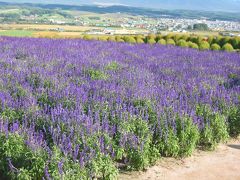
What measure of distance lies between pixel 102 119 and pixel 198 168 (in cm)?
191

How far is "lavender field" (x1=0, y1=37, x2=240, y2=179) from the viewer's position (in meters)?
5.93

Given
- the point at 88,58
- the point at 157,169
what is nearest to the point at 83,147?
the point at 157,169

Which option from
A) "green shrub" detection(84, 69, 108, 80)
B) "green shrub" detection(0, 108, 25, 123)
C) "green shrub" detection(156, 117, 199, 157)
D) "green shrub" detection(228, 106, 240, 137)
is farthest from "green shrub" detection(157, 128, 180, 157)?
"green shrub" detection(84, 69, 108, 80)

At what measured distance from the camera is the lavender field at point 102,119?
19.5ft

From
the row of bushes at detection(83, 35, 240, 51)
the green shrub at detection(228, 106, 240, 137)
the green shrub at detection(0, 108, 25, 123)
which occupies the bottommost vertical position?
the row of bushes at detection(83, 35, 240, 51)

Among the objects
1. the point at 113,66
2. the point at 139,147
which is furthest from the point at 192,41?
the point at 139,147

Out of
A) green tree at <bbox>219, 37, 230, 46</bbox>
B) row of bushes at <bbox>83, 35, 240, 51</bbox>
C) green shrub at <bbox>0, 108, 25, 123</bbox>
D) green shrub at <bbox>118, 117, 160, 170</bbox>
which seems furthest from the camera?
green tree at <bbox>219, 37, 230, 46</bbox>

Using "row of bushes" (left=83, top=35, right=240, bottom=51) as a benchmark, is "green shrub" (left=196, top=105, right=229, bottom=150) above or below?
above

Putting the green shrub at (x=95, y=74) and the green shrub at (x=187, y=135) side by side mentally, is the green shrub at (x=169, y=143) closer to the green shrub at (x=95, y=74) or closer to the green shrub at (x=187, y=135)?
the green shrub at (x=187, y=135)

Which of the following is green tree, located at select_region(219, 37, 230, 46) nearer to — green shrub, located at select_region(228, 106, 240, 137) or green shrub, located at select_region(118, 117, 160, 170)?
green shrub, located at select_region(228, 106, 240, 137)

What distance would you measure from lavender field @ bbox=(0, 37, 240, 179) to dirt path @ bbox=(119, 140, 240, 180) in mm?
190

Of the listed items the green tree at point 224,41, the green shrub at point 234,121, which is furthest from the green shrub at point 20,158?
the green tree at point 224,41

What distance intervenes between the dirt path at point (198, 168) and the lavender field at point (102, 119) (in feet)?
0.62

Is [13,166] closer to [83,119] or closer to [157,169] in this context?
[83,119]
